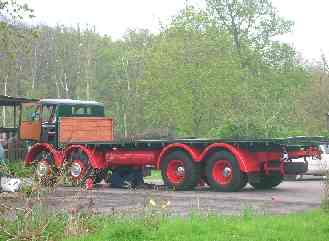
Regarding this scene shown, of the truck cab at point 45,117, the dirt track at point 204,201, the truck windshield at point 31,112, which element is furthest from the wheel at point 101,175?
the dirt track at point 204,201

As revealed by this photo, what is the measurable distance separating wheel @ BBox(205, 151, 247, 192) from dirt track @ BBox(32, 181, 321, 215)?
344 mm

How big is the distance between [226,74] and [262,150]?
23.2 m

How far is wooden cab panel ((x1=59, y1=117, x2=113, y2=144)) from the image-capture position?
22752mm

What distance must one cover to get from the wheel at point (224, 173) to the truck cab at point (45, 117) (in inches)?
234

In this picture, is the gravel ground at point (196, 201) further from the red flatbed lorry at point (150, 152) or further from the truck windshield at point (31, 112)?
the truck windshield at point (31, 112)

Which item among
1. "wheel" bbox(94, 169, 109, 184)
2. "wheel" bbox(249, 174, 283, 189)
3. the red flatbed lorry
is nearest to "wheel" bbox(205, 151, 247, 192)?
the red flatbed lorry

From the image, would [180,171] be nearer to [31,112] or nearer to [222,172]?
[222,172]

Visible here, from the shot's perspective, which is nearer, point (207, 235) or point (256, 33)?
point (207, 235)

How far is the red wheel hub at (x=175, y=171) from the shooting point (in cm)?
2006

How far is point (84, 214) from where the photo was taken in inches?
386

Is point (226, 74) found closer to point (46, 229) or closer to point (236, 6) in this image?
point (236, 6)

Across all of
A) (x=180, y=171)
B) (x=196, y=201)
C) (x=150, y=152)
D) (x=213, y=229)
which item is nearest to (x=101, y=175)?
(x=150, y=152)

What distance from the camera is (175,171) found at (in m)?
20.2

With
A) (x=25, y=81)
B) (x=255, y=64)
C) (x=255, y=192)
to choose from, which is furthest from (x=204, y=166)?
(x=25, y=81)
